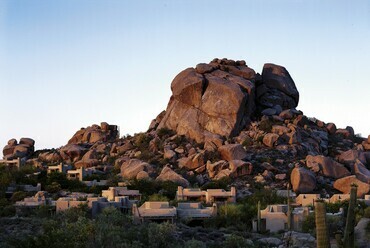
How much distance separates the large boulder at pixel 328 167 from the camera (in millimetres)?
59062

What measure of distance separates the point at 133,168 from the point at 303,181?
15.8m

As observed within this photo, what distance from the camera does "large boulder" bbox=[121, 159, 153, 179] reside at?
61188 mm

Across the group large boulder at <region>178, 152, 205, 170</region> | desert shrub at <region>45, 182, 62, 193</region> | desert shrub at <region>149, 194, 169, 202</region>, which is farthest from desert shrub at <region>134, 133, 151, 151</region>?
desert shrub at <region>149, 194, 169, 202</region>

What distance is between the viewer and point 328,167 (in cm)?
5928

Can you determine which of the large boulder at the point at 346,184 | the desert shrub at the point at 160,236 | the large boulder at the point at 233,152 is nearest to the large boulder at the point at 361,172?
the large boulder at the point at 346,184

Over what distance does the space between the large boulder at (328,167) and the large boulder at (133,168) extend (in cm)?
1421

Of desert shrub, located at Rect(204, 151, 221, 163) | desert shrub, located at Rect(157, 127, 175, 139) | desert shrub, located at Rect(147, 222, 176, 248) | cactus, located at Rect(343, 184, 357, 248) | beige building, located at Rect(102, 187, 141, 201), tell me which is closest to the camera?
cactus, located at Rect(343, 184, 357, 248)

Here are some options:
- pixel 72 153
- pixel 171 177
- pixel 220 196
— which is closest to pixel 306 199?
pixel 220 196

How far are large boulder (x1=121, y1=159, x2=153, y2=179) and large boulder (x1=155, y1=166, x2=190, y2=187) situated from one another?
2055mm

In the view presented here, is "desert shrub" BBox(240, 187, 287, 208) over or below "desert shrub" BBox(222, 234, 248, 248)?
over

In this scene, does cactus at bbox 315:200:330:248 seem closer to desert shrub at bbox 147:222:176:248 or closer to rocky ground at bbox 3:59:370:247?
desert shrub at bbox 147:222:176:248

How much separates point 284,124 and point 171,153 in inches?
480

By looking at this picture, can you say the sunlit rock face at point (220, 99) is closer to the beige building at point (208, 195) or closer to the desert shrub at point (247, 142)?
the desert shrub at point (247, 142)

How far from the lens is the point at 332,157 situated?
65.6 m
